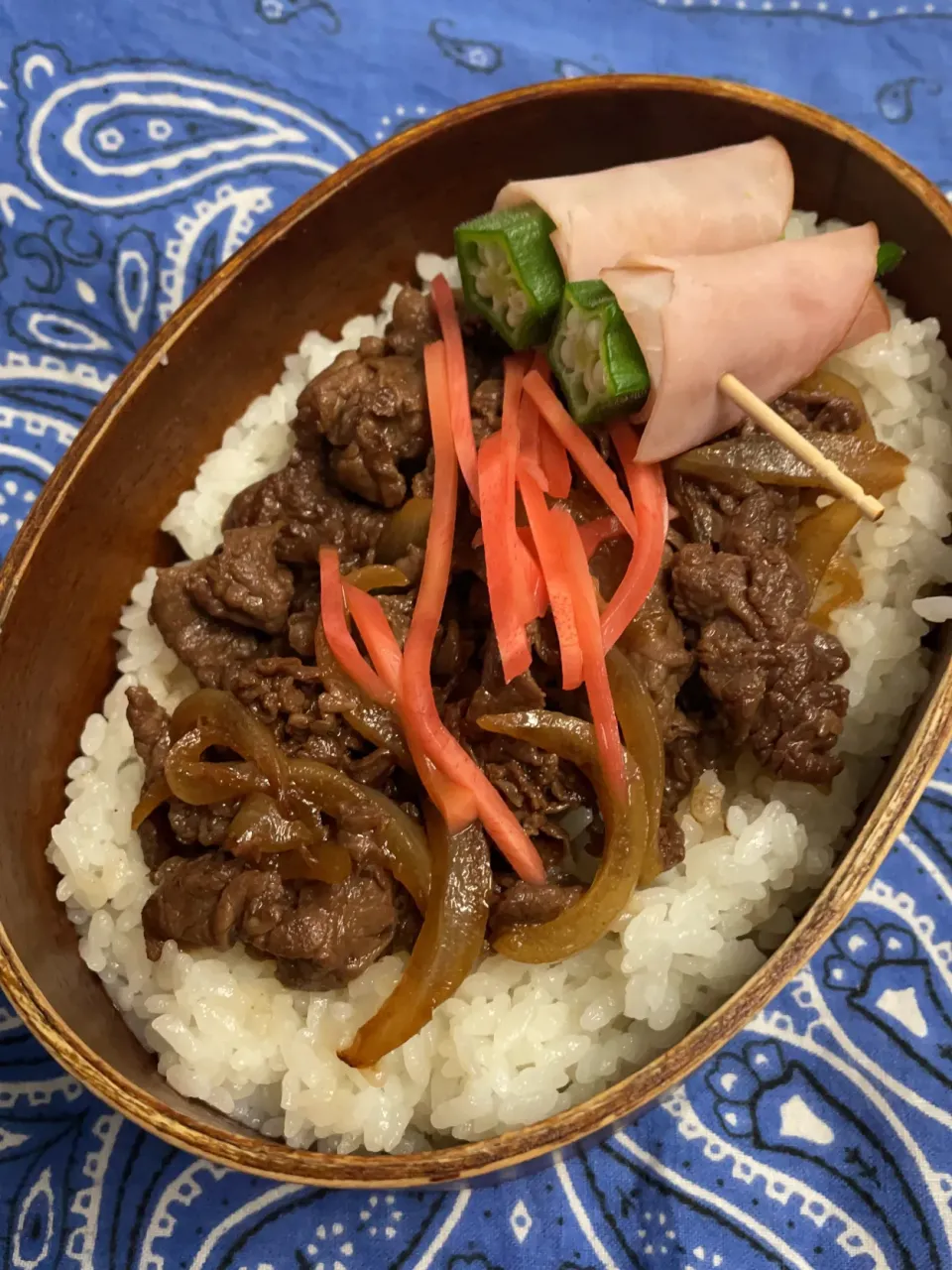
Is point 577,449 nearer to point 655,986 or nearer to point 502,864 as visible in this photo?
point 502,864

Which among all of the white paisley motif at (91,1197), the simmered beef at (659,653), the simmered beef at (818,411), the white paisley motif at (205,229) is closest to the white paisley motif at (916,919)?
the simmered beef at (659,653)

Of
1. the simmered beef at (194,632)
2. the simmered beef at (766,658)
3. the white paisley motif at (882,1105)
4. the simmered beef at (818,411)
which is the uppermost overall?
the simmered beef at (818,411)

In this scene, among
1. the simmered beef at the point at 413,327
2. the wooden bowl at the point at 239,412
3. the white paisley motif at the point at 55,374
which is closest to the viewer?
the wooden bowl at the point at 239,412

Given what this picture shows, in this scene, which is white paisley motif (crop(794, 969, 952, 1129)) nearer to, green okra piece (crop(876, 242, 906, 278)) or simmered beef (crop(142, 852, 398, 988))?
simmered beef (crop(142, 852, 398, 988))

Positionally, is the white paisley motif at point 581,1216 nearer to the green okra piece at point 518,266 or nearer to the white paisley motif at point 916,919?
the white paisley motif at point 916,919

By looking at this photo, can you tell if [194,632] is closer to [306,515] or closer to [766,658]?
[306,515]

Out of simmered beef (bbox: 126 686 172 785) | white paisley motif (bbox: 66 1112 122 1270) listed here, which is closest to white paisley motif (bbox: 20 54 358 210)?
simmered beef (bbox: 126 686 172 785)
